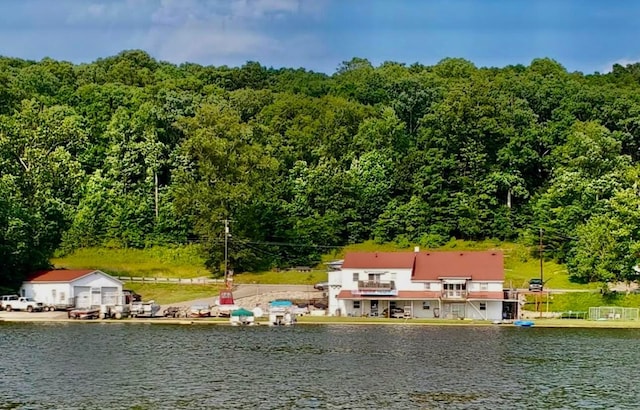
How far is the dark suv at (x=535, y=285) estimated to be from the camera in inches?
3209

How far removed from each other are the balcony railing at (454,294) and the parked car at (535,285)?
314 inches

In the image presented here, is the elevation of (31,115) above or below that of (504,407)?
above

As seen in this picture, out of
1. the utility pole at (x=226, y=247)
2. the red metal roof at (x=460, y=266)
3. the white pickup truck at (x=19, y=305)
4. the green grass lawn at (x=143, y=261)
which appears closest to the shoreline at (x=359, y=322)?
the white pickup truck at (x=19, y=305)

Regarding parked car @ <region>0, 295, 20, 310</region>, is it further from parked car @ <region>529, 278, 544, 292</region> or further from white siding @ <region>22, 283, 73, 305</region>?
parked car @ <region>529, 278, 544, 292</region>

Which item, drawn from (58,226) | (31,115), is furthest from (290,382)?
(31,115)

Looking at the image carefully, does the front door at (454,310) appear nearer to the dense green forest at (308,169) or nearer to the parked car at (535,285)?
the parked car at (535,285)

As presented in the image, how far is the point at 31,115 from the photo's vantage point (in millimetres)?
103812

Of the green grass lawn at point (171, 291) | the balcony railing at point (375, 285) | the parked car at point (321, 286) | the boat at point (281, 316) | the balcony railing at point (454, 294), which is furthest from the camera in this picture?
the parked car at point (321, 286)

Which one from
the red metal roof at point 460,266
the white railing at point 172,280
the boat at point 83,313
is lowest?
the boat at point 83,313

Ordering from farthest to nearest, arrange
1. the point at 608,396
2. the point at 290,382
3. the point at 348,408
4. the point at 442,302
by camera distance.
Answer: the point at 442,302
the point at 290,382
the point at 608,396
the point at 348,408

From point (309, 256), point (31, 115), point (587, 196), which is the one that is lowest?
point (309, 256)

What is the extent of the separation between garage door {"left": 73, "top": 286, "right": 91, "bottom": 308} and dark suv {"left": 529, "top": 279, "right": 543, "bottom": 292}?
41.1m

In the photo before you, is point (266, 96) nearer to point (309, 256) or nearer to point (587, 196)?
point (309, 256)

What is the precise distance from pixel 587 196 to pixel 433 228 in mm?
17943
